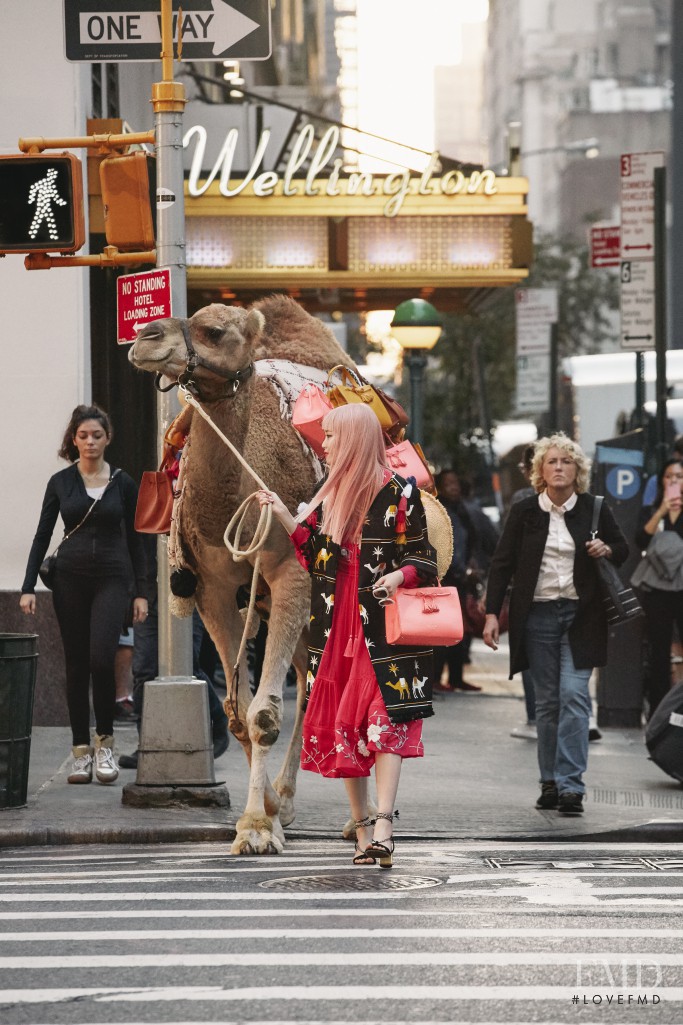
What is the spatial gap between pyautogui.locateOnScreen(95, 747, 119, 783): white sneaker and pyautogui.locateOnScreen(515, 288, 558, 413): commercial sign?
14.0 meters

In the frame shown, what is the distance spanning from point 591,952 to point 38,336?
9206 millimetres

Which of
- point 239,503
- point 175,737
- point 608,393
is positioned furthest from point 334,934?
point 608,393

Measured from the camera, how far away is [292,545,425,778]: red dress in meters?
8.35

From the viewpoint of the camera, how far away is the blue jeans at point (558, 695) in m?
10.5

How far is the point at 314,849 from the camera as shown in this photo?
899 cm

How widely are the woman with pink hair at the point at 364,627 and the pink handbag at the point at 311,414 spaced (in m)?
0.87

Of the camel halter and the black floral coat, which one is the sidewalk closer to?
the camel halter

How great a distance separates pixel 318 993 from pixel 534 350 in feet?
65.6

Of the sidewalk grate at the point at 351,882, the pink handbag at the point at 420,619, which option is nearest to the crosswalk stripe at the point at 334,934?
the sidewalk grate at the point at 351,882

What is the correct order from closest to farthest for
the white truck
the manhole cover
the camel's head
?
1. the manhole cover
2. the camel's head
3. the white truck

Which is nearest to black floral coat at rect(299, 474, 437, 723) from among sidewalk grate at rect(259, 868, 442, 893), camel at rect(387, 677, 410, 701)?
camel at rect(387, 677, 410, 701)

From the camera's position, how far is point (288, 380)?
9867 millimetres

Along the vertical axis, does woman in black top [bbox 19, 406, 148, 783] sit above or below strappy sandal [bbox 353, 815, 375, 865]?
above

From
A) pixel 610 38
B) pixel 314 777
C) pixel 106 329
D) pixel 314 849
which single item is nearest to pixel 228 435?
pixel 314 849
